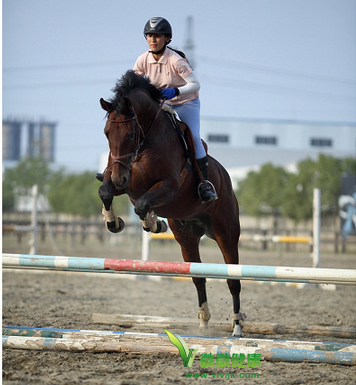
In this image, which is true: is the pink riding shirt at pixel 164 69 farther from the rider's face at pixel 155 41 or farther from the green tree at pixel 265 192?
the green tree at pixel 265 192

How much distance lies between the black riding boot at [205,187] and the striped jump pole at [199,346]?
123cm

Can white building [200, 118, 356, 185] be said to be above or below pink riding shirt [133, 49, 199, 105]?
above

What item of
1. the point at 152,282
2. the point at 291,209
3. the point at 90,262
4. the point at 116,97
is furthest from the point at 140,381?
the point at 291,209

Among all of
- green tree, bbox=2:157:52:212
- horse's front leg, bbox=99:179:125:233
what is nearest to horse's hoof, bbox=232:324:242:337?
horse's front leg, bbox=99:179:125:233

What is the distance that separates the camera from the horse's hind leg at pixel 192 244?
5.14m

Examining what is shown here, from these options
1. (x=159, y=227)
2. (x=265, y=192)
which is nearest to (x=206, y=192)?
(x=159, y=227)

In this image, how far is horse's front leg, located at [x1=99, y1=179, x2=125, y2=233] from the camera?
397cm

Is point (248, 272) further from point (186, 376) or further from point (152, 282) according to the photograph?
point (152, 282)

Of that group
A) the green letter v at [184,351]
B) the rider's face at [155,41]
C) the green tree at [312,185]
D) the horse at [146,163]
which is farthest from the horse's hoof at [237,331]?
the green tree at [312,185]

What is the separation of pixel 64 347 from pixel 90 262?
68 centimetres

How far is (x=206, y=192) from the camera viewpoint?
4.43 meters

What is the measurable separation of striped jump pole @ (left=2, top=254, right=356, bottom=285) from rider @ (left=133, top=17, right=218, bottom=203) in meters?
1.19

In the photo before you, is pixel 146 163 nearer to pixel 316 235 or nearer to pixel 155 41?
pixel 155 41

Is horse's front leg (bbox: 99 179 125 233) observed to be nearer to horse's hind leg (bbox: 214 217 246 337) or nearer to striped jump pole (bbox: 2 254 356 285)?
striped jump pole (bbox: 2 254 356 285)
